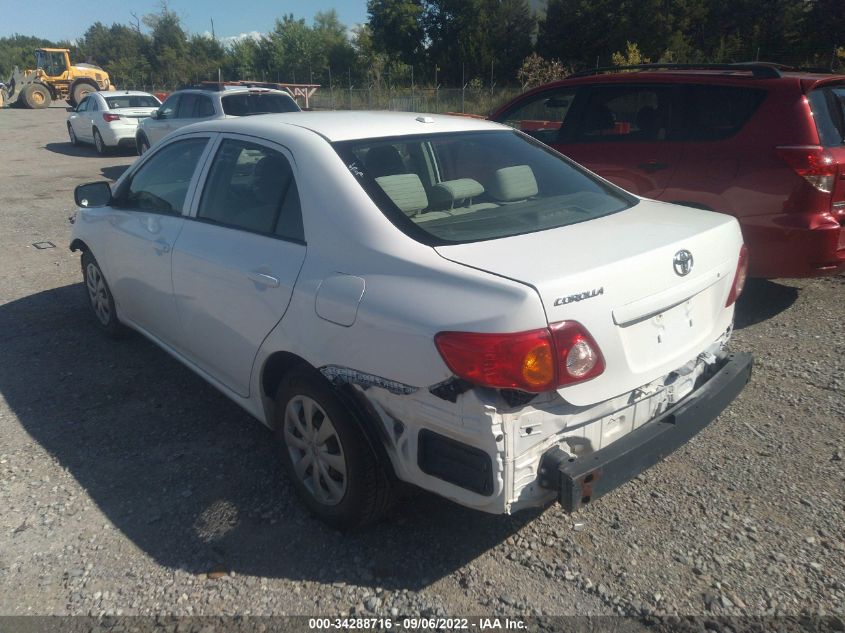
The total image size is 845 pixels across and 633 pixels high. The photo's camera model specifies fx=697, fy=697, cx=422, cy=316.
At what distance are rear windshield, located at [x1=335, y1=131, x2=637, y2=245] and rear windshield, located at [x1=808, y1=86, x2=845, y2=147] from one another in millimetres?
2305

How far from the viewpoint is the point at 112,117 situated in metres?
16.6

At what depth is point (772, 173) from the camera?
190 inches

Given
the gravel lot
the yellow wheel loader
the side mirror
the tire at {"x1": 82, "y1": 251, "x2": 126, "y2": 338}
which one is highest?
the yellow wheel loader

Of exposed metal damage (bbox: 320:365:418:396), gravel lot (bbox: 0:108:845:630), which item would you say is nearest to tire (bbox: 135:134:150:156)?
gravel lot (bbox: 0:108:845:630)

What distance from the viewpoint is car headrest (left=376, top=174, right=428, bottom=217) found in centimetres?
284

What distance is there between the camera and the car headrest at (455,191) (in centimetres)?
307

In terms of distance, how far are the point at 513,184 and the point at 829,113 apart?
3132mm

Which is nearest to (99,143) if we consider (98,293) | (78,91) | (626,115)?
(98,293)

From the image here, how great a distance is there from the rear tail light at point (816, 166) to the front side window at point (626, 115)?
1.04 metres

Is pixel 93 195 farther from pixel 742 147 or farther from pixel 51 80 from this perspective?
pixel 51 80

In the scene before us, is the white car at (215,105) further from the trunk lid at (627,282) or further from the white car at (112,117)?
the trunk lid at (627,282)

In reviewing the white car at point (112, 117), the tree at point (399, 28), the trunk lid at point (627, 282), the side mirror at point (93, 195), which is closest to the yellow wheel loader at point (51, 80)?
the white car at point (112, 117)

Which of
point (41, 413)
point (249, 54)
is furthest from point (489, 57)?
point (41, 413)

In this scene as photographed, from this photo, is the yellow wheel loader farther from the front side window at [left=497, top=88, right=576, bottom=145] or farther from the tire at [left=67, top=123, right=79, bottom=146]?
the front side window at [left=497, top=88, right=576, bottom=145]
